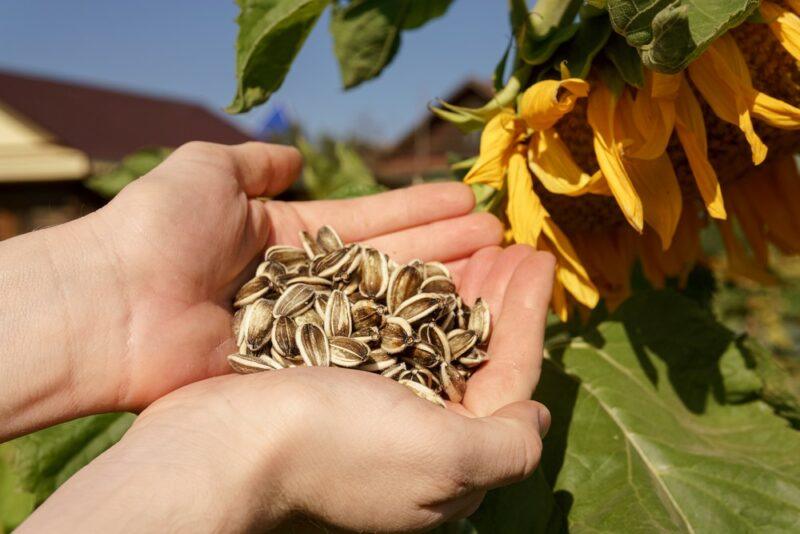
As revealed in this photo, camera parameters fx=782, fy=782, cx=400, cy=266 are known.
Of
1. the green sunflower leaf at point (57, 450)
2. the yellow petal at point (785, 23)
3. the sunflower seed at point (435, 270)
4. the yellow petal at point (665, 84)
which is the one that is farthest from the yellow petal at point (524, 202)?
the green sunflower leaf at point (57, 450)

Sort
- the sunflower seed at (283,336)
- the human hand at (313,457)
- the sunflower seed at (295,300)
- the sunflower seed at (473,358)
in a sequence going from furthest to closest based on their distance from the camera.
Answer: the sunflower seed at (295,300), the sunflower seed at (283,336), the sunflower seed at (473,358), the human hand at (313,457)

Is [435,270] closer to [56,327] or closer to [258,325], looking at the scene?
[258,325]

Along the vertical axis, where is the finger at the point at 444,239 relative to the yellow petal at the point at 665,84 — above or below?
below

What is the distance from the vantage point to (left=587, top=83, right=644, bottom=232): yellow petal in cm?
144

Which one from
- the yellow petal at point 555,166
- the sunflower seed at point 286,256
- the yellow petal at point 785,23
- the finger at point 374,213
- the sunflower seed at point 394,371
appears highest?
the yellow petal at point 785,23

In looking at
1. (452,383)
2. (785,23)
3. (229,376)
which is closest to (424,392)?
(452,383)

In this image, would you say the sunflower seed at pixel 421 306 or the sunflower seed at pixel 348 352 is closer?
the sunflower seed at pixel 348 352

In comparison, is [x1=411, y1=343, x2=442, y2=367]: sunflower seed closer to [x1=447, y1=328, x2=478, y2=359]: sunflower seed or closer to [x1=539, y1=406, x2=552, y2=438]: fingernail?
[x1=447, y1=328, x2=478, y2=359]: sunflower seed

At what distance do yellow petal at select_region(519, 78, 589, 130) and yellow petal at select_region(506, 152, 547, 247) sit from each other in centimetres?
11

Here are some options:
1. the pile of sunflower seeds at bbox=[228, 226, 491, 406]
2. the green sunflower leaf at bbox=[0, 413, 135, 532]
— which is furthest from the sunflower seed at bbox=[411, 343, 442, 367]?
the green sunflower leaf at bbox=[0, 413, 135, 532]

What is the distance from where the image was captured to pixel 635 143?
1.52m

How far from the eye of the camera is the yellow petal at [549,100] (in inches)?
56.8

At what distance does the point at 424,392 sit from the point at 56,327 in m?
0.74

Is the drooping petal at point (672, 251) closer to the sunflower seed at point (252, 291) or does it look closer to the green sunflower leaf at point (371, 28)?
the green sunflower leaf at point (371, 28)
